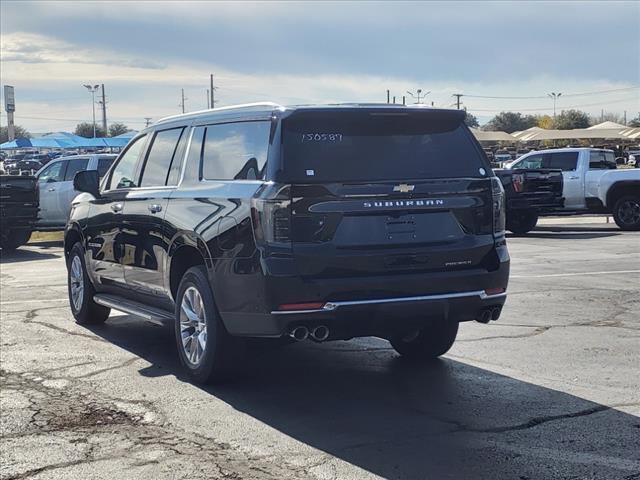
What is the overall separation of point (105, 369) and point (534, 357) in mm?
3636

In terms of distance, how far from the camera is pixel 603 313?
957 centimetres

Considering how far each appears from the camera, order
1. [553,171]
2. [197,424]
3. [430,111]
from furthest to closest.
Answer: [553,171] < [430,111] < [197,424]

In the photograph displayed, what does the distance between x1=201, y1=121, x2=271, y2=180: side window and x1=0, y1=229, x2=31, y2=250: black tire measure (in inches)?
508

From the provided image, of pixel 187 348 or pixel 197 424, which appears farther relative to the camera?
pixel 187 348

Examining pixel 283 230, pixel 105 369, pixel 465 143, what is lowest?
pixel 105 369

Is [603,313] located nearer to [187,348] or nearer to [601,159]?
[187,348]

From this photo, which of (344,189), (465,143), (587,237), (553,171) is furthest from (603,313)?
(553,171)

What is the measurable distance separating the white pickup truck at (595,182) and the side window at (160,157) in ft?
48.9

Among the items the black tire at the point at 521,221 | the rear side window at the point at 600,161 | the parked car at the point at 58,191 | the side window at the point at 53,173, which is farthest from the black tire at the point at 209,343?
the rear side window at the point at 600,161

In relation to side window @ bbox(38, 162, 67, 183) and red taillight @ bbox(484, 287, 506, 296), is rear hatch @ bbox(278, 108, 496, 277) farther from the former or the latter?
side window @ bbox(38, 162, 67, 183)

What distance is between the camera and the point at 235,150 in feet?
21.9

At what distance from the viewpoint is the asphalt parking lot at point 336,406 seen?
16.3ft

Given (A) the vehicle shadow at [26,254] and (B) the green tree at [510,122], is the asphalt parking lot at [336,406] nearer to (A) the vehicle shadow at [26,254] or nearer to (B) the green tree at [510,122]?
(A) the vehicle shadow at [26,254]

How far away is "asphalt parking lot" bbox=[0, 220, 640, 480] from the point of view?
195 inches
